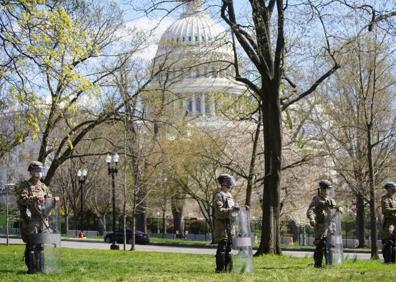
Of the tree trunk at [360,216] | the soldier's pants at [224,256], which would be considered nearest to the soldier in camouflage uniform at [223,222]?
the soldier's pants at [224,256]

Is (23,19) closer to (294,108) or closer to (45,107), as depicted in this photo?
(45,107)

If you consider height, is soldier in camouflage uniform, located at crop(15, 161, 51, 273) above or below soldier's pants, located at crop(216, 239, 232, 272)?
above

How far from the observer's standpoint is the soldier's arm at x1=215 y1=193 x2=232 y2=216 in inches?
370

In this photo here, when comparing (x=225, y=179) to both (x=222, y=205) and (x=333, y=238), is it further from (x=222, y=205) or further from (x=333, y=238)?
(x=333, y=238)

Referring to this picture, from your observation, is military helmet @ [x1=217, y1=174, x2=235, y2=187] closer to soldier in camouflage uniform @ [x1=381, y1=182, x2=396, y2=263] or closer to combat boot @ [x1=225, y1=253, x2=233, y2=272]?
combat boot @ [x1=225, y1=253, x2=233, y2=272]

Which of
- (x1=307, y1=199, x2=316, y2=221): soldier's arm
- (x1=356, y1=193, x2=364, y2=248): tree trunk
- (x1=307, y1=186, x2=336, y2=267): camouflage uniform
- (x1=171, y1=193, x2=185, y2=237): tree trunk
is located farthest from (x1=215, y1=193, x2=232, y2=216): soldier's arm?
(x1=171, y1=193, x2=185, y2=237): tree trunk

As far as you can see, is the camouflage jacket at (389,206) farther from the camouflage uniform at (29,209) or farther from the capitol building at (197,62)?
the capitol building at (197,62)

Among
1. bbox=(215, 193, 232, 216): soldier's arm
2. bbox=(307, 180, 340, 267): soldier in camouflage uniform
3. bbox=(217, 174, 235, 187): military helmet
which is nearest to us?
bbox=(215, 193, 232, 216): soldier's arm

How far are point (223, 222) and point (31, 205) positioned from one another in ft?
8.85

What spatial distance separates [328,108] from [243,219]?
24.4 meters

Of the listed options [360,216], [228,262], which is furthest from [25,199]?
[360,216]

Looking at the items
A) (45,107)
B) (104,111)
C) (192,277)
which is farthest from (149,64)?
(192,277)

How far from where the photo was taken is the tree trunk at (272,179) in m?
17.7

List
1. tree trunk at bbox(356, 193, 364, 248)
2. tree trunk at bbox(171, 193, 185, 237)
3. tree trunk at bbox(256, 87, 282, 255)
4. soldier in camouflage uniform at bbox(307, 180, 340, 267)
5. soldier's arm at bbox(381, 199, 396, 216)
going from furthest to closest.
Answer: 1. tree trunk at bbox(171, 193, 185, 237)
2. tree trunk at bbox(356, 193, 364, 248)
3. tree trunk at bbox(256, 87, 282, 255)
4. soldier's arm at bbox(381, 199, 396, 216)
5. soldier in camouflage uniform at bbox(307, 180, 340, 267)
